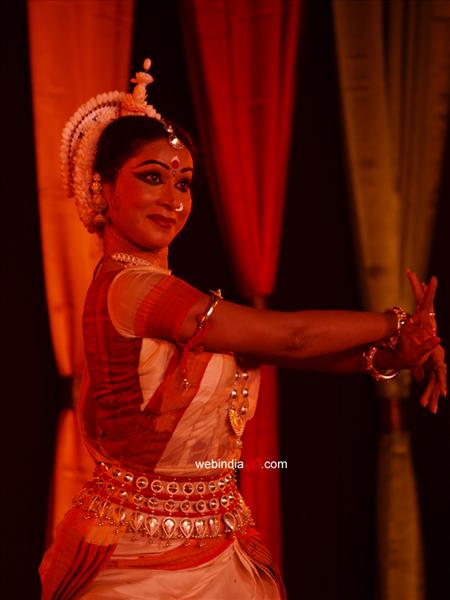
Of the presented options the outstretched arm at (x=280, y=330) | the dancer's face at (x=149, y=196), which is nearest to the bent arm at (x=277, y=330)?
the outstretched arm at (x=280, y=330)

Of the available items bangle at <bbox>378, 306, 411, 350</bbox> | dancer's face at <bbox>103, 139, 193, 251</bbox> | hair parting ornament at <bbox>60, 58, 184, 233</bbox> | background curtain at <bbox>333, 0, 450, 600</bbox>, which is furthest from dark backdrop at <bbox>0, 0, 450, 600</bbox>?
bangle at <bbox>378, 306, 411, 350</bbox>

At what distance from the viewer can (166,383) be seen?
156 centimetres

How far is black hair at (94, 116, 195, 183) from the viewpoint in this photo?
1.68 m

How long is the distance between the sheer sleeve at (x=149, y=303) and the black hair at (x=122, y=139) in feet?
0.80

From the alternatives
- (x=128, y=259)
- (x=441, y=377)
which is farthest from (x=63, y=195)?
(x=441, y=377)

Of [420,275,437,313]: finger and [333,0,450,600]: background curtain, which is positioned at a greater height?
[333,0,450,600]: background curtain

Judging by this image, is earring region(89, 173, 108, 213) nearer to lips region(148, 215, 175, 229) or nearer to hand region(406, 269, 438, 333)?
lips region(148, 215, 175, 229)

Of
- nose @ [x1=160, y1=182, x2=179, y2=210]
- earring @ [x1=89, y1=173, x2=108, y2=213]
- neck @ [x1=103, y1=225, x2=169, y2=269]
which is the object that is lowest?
neck @ [x1=103, y1=225, x2=169, y2=269]

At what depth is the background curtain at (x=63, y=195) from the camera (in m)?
2.36

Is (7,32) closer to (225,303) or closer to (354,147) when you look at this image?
(354,147)

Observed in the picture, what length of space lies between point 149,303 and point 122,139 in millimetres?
371

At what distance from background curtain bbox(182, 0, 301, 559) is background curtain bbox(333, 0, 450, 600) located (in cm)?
20

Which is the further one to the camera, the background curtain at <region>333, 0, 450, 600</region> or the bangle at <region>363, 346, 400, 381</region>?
the background curtain at <region>333, 0, 450, 600</region>

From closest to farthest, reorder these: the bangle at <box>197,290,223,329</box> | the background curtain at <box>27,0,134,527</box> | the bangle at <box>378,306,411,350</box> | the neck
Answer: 1. the bangle at <box>197,290,223,329</box>
2. the bangle at <box>378,306,411,350</box>
3. the neck
4. the background curtain at <box>27,0,134,527</box>
